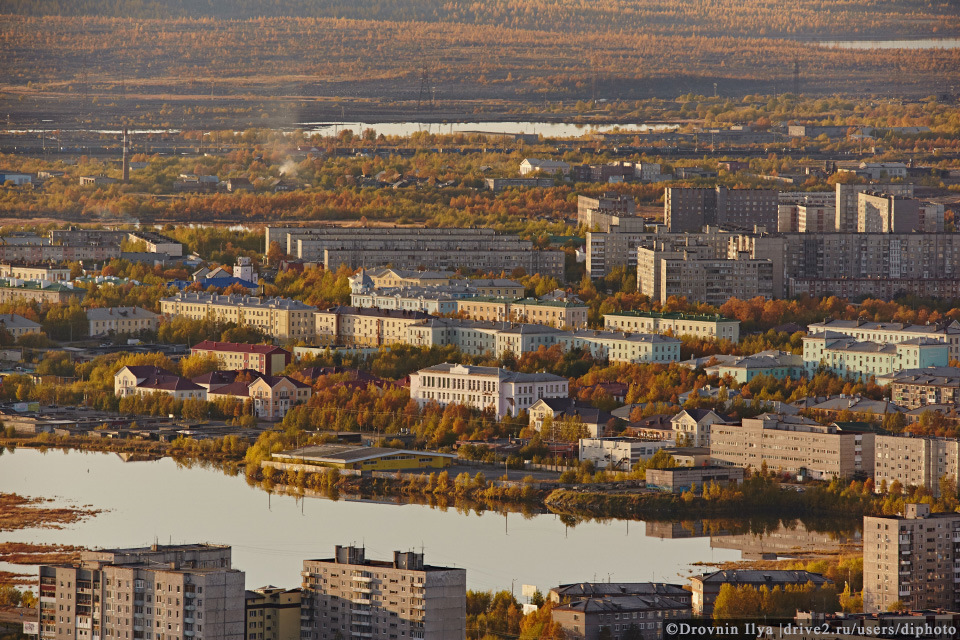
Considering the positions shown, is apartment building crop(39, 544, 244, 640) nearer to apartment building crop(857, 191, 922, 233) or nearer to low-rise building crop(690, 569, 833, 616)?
low-rise building crop(690, 569, 833, 616)

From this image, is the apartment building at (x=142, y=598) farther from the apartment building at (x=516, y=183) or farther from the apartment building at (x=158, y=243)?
the apartment building at (x=516, y=183)

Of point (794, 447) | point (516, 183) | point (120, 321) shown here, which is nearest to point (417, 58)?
point (516, 183)

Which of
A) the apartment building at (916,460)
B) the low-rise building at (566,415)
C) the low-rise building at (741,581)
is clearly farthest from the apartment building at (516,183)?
the low-rise building at (741,581)

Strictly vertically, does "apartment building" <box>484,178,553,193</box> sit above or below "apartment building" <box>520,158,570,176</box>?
below

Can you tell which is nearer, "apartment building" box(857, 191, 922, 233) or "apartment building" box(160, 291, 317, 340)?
"apartment building" box(160, 291, 317, 340)

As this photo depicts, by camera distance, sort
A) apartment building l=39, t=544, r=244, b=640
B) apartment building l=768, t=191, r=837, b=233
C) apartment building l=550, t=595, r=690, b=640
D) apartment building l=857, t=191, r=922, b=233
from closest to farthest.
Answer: apartment building l=39, t=544, r=244, b=640, apartment building l=550, t=595, r=690, b=640, apartment building l=857, t=191, r=922, b=233, apartment building l=768, t=191, r=837, b=233

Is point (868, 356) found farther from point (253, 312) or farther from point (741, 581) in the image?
point (741, 581)

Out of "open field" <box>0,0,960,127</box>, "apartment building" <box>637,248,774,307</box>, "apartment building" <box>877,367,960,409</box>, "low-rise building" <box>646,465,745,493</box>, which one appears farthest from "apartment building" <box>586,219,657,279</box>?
"open field" <box>0,0,960,127</box>
